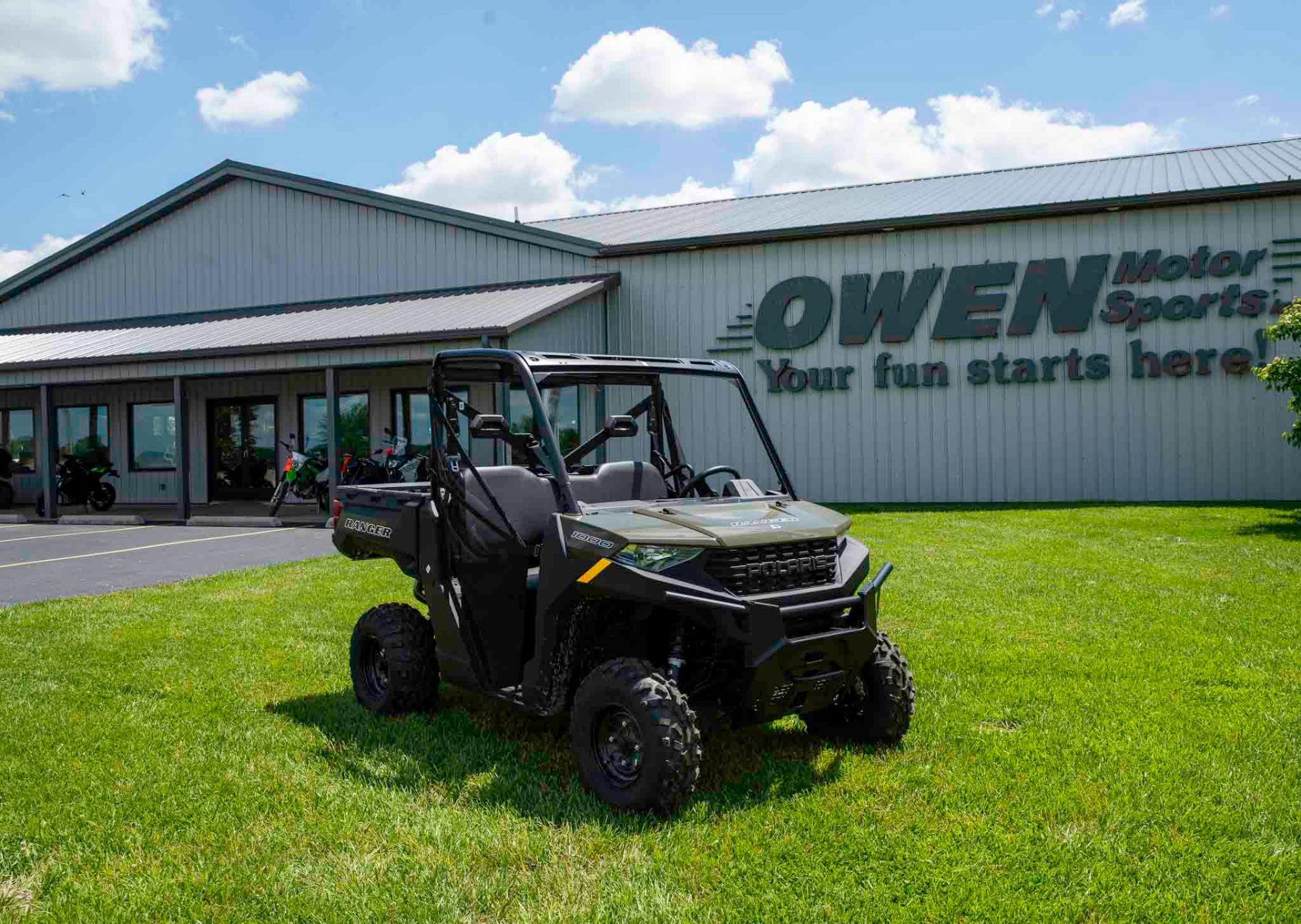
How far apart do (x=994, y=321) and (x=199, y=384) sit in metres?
16.2

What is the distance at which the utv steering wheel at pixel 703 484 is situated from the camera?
16.7 feet

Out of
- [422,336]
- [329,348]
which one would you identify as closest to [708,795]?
[422,336]

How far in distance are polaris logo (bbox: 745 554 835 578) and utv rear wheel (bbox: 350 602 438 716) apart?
2.08m

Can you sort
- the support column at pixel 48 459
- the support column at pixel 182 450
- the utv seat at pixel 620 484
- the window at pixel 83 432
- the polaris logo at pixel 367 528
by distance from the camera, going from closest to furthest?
1. the utv seat at pixel 620 484
2. the polaris logo at pixel 367 528
3. the support column at pixel 182 450
4. the support column at pixel 48 459
5. the window at pixel 83 432

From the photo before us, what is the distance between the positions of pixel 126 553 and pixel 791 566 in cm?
1079

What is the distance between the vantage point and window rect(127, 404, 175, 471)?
22.3 m

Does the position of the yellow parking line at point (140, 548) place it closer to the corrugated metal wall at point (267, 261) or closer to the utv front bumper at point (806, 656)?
the corrugated metal wall at point (267, 261)

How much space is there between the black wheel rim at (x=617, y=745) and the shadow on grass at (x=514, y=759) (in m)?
0.14

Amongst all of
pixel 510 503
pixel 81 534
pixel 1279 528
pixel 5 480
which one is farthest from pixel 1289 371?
pixel 5 480

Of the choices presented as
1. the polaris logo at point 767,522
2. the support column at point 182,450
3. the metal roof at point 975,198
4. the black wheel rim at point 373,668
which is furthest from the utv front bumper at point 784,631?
the support column at point 182,450

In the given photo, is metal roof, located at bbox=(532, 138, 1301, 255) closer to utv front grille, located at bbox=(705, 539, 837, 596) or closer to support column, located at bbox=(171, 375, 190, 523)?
support column, located at bbox=(171, 375, 190, 523)

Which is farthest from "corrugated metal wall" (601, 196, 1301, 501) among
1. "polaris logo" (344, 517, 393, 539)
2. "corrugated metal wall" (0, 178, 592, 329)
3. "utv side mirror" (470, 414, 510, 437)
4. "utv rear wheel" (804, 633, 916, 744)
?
"utv side mirror" (470, 414, 510, 437)

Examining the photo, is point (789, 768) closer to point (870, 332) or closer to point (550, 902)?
point (550, 902)

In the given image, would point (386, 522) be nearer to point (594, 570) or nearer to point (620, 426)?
point (620, 426)
